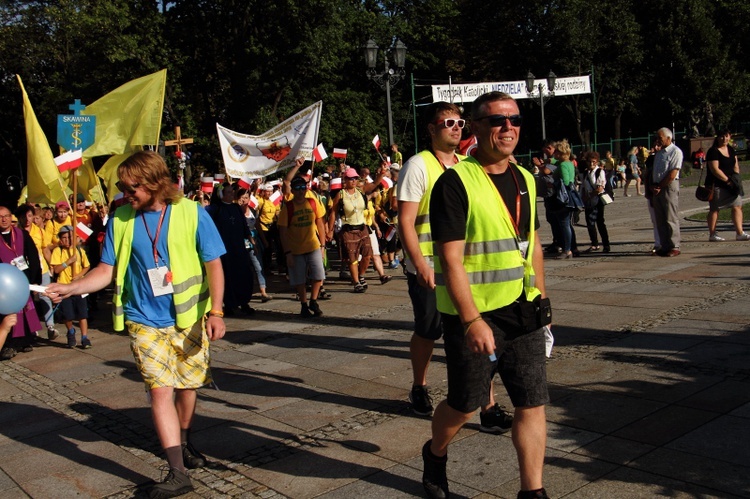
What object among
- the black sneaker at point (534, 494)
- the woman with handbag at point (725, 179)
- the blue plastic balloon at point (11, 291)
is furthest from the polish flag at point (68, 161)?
the woman with handbag at point (725, 179)

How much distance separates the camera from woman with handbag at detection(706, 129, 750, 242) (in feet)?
37.5

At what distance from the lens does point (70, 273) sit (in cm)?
939

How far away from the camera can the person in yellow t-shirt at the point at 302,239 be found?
31.0 ft

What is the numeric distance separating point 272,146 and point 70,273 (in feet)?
13.4

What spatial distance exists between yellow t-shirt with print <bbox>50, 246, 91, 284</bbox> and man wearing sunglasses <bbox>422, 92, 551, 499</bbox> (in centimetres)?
691

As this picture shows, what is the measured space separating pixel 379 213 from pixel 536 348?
9875 mm

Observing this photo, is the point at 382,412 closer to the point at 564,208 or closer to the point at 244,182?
the point at 244,182

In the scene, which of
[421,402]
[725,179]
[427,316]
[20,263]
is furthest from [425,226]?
[725,179]

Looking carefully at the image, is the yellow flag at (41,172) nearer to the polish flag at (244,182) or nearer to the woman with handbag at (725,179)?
the polish flag at (244,182)

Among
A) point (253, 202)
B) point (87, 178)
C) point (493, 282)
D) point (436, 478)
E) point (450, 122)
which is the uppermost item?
point (87, 178)

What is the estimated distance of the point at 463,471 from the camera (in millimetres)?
4098

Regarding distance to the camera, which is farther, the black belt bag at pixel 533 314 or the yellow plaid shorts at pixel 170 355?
the yellow plaid shorts at pixel 170 355

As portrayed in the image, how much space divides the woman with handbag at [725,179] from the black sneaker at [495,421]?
323 inches

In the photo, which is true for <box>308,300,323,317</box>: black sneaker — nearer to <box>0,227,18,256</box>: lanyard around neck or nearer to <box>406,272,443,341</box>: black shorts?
<box>0,227,18,256</box>: lanyard around neck
